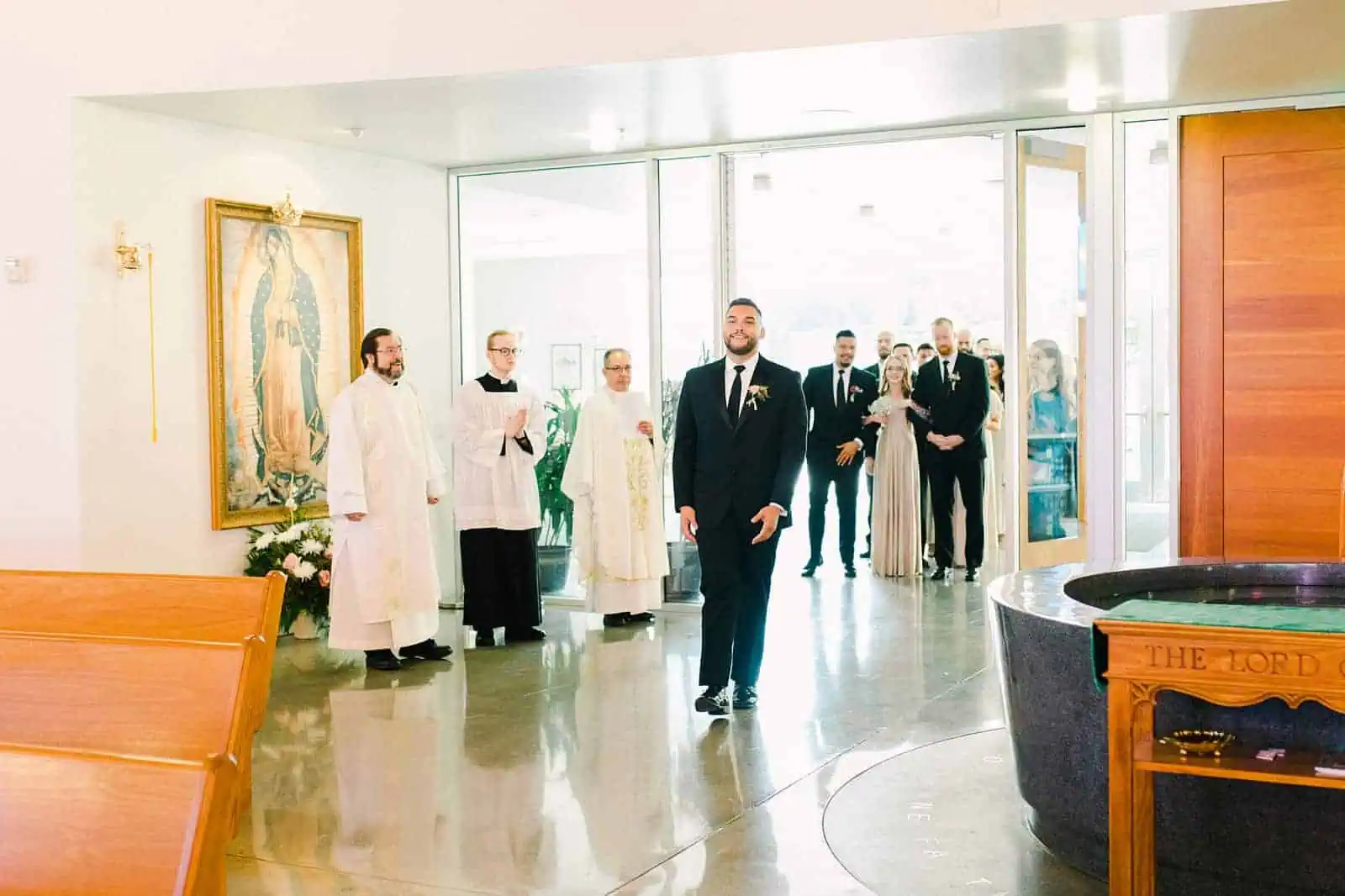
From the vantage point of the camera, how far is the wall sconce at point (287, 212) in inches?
323

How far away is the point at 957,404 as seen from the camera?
35.1 ft

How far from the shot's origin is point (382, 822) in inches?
195

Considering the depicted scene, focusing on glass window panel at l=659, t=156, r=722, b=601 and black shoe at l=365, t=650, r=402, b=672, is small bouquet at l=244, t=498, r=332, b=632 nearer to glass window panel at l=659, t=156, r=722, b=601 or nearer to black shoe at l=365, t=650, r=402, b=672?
black shoe at l=365, t=650, r=402, b=672

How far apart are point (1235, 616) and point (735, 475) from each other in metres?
2.88

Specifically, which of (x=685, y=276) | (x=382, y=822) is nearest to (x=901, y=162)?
(x=685, y=276)

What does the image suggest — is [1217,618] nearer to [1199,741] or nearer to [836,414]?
[1199,741]

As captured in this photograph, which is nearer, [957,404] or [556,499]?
[556,499]

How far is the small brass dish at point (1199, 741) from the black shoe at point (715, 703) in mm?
2735

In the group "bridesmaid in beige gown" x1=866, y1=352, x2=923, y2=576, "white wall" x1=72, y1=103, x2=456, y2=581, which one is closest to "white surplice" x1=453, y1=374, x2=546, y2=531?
"white wall" x1=72, y1=103, x2=456, y2=581

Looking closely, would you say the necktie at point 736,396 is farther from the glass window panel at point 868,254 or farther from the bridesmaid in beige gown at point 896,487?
the glass window panel at point 868,254

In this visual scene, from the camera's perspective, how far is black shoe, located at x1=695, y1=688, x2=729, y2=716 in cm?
632

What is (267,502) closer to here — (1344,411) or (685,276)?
(685,276)

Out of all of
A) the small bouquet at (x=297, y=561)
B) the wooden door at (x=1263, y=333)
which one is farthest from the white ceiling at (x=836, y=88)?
the small bouquet at (x=297, y=561)

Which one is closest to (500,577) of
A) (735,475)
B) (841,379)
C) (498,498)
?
(498,498)
